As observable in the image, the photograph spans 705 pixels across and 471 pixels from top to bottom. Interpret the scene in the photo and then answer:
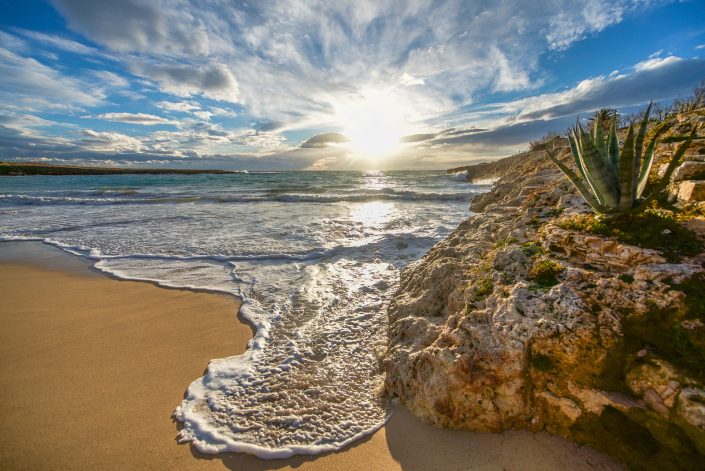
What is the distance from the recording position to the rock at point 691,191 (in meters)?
2.46

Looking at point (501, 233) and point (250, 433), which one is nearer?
point (250, 433)

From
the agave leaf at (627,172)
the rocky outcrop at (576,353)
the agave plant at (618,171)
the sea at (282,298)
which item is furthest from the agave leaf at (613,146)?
the sea at (282,298)

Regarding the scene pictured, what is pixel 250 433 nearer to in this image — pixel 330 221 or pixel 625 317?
pixel 625 317

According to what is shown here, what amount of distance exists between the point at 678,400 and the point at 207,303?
200 inches

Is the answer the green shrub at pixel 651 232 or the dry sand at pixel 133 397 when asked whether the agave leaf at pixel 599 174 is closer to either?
the green shrub at pixel 651 232

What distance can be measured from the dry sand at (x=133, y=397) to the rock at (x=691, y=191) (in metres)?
2.16

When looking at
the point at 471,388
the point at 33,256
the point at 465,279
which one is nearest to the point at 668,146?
the point at 465,279

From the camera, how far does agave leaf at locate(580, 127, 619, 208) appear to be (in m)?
2.66

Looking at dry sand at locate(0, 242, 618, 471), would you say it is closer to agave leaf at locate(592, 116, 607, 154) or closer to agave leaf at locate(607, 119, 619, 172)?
agave leaf at locate(592, 116, 607, 154)

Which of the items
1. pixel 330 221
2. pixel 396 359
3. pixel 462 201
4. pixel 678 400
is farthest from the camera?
pixel 462 201

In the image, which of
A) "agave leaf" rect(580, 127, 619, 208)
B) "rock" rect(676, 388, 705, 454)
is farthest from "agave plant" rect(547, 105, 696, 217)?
"rock" rect(676, 388, 705, 454)

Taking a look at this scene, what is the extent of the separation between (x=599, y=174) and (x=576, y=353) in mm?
1736

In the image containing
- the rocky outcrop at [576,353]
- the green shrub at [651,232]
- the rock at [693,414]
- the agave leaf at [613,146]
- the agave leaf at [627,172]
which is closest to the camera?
the rock at [693,414]

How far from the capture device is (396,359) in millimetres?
2844
